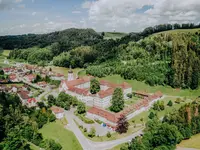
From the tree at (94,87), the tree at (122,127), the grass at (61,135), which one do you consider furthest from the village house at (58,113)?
the tree at (122,127)

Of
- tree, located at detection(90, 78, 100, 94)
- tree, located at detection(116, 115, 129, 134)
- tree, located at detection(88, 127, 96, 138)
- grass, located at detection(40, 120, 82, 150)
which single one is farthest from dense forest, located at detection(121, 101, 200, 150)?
tree, located at detection(90, 78, 100, 94)

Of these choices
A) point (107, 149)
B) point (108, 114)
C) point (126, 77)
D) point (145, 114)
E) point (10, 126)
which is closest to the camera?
point (107, 149)

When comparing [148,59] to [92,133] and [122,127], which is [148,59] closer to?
[122,127]

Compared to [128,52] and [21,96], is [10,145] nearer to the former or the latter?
[21,96]

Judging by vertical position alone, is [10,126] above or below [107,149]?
above

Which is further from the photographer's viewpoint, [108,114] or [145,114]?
[145,114]

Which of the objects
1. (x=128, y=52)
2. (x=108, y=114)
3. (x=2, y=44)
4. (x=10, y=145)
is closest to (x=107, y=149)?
(x=108, y=114)
